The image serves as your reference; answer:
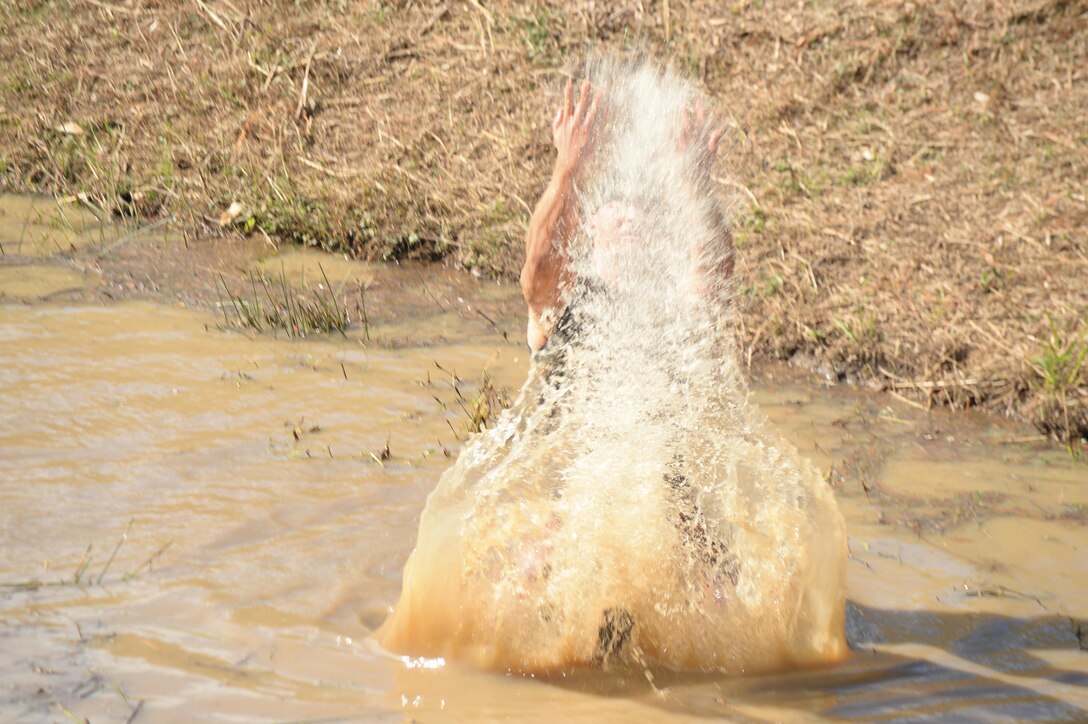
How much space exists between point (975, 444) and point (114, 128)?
20.5ft

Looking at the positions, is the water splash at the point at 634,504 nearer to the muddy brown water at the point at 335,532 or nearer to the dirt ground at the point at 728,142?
the muddy brown water at the point at 335,532

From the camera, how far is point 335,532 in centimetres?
403

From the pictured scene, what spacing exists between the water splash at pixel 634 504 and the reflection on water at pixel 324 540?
12cm

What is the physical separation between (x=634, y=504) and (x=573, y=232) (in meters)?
0.91

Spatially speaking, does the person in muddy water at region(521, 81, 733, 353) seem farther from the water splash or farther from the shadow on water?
the shadow on water

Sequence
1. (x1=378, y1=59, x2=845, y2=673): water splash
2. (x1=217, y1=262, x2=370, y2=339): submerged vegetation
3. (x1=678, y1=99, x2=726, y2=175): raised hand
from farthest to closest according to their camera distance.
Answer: (x1=217, y1=262, x2=370, y2=339): submerged vegetation → (x1=678, y1=99, x2=726, y2=175): raised hand → (x1=378, y1=59, x2=845, y2=673): water splash

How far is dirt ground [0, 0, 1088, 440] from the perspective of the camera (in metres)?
5.94

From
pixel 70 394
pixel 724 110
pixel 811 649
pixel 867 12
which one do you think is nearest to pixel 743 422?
pixel 811 649

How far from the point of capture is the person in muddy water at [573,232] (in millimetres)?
3602

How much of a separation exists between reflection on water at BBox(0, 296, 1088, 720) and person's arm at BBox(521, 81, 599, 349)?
1033 millimetres

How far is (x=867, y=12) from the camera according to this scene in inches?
325

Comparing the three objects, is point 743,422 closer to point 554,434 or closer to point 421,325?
point 554,434

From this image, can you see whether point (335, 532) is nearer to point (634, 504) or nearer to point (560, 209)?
point (634, 504)

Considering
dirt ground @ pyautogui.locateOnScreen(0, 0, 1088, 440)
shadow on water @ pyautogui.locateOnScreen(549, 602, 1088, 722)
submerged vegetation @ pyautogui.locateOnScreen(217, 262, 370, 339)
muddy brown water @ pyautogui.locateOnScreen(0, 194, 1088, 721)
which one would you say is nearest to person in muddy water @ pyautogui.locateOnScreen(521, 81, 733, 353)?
muddy brown water @ pyautogui.locateOnScreen(0, 194, 1088, 721)
